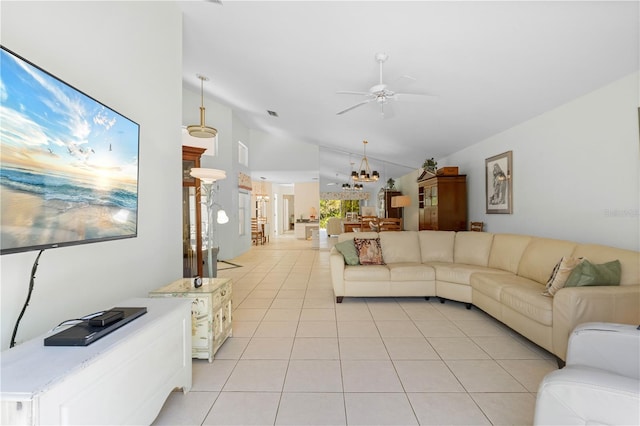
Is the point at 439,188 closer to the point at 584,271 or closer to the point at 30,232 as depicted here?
the point at 584,271

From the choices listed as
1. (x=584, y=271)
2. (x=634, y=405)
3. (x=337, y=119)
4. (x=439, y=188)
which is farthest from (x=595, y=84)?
(x=337, y=119)

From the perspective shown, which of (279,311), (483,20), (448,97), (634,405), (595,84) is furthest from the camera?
A: (448,97)

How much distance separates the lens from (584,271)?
2.38 metres

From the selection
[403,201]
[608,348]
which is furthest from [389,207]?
[608,348]

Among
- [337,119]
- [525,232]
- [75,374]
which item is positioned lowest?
[75,374]

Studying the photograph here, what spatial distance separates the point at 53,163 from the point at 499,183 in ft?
17.9

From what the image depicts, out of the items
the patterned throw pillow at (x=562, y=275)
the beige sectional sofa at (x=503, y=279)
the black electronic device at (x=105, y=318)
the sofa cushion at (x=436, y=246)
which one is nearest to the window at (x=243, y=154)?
the beige sectional sofa at (x=503, y=279)

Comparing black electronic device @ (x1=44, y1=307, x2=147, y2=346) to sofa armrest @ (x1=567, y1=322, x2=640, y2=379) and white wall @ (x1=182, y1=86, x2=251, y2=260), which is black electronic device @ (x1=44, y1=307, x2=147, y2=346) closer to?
sofa armrest @ (x1=567, y1=322, x2=640, y2=379)

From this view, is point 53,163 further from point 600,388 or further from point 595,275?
point 595,275

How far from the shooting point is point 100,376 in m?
1.20

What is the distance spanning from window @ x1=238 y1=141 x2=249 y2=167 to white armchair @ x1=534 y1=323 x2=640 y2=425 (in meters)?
8.10

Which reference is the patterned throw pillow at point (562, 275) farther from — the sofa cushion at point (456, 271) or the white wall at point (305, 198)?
the white wall at point (305, 198)

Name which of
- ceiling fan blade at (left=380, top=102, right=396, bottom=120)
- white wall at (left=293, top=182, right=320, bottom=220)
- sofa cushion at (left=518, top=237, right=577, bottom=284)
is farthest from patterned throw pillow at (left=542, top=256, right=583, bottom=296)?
white wall at (left=293, top=182, right=320, bottom=220)

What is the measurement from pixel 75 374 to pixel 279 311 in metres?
2.65
